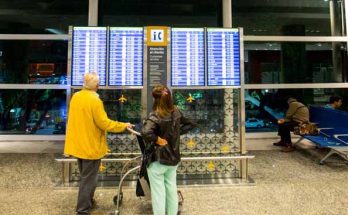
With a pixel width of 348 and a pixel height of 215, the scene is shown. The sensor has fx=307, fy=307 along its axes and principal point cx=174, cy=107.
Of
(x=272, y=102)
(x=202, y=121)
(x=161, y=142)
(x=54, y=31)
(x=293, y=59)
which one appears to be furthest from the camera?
(x=293, y=59)

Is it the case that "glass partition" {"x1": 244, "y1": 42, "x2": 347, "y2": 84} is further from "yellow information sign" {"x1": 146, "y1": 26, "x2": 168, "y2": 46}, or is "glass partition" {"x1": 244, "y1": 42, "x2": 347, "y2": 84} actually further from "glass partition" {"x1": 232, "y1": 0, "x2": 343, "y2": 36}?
"yellow information sign" {"x1": 146, "y1": 26, "x2": 168, "y2": 46}

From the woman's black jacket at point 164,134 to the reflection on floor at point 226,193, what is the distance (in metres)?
0.81

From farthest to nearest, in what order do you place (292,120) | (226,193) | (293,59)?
(293,59)
(292,120)
(226,193)

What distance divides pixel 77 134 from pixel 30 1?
4.92m

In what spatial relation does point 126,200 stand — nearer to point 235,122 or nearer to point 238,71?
point 235,122

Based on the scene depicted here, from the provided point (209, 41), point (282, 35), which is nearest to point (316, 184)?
point (209, 41)

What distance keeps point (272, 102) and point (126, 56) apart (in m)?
3.84

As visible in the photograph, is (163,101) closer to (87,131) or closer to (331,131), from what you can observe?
(87,131)

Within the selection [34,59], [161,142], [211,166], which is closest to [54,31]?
[34,59]

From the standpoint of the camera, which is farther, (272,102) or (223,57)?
(272,102)

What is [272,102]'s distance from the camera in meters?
6.59

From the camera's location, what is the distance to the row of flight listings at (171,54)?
3.92m

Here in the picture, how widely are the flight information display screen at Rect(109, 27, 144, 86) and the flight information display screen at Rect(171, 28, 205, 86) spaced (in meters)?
0.44

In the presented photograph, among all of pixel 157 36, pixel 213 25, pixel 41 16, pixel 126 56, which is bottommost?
pixel 126 56
